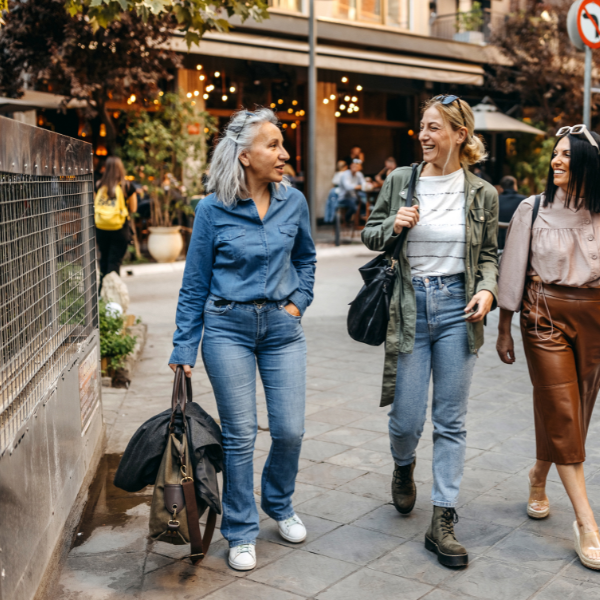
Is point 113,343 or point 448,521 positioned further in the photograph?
point 113,343

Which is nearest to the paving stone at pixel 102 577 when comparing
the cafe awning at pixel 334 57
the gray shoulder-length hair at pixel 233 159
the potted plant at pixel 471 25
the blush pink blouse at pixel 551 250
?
the gray shoulder-length hair at pixel 233 159

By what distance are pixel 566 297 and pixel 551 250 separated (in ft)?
0.74

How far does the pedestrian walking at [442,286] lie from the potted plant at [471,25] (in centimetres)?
2137

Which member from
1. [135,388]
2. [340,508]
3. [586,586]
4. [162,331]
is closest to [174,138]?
[162,331]

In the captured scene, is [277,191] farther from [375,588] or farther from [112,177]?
[112,177]

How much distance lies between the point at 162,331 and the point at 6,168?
6344 mm

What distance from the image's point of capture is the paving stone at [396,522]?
3.82 m

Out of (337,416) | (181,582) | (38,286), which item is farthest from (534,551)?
(38,286)

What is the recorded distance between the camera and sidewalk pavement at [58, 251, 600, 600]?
3.27 meters

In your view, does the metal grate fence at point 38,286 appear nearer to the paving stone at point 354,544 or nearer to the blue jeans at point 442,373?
the paving stone at point 354,544

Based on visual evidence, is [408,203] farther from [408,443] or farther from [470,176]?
[408,443]

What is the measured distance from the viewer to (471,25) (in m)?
23.3

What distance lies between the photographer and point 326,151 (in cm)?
2102

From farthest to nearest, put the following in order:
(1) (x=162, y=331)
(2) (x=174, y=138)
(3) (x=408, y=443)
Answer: (2) (x=174, y=138) < (1) (x=162, y=331) < (3) (x=408, y=443)
